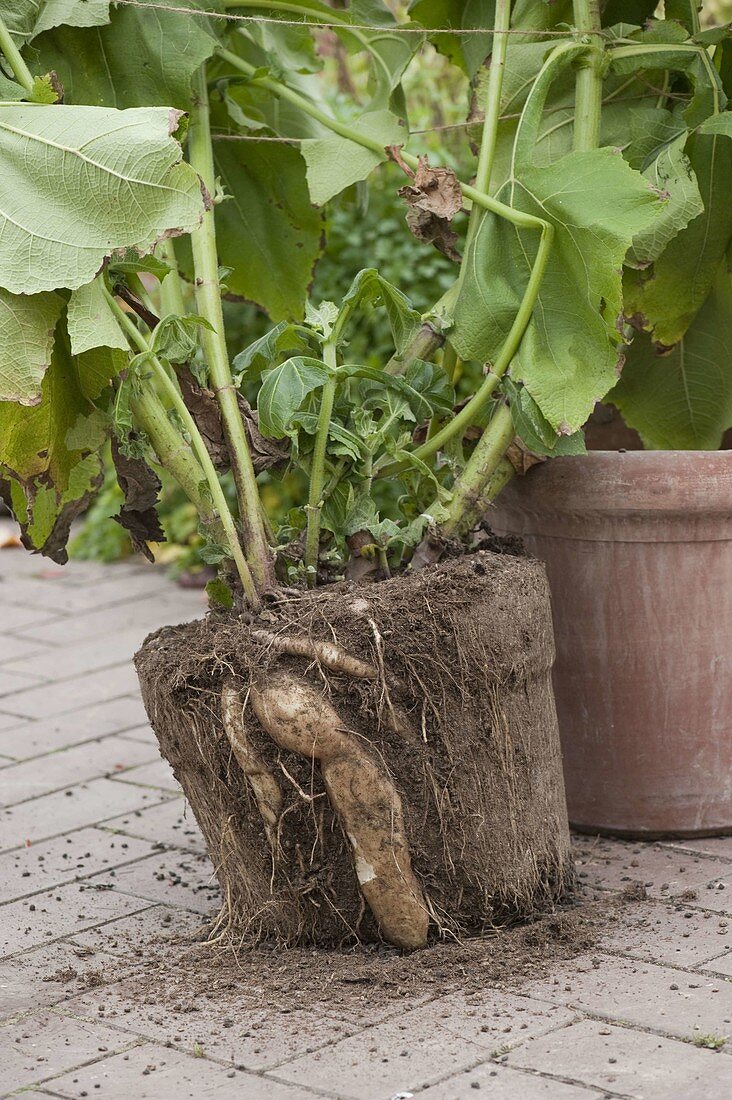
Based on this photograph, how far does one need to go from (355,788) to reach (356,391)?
27.7 inches

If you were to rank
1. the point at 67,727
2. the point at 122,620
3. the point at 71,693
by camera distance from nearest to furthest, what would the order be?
the point at 67,727, the point at 71,693, the point at 122,620

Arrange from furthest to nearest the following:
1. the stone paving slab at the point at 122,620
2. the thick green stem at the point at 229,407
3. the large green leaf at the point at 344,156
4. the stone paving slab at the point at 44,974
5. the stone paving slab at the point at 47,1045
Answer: the stone paving slab at the point at 122,620 < the large green leaf at the point at 344,156 < the thick green stem at the point at 229,407 < the stone paving slab at the point at 44,974 < the stone paving slab at the point at 47,1045

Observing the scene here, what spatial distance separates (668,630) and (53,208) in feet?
4.50

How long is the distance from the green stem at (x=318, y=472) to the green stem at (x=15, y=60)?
650 mm

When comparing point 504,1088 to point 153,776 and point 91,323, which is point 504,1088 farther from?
point 153,776

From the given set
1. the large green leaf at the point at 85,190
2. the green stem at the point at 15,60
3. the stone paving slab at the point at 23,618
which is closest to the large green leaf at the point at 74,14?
the green stem at the point at 15,60

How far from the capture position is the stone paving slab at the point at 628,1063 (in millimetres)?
1815

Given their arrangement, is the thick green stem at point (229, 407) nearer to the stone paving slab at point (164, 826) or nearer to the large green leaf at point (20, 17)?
the large green leaf at point (20, 17)

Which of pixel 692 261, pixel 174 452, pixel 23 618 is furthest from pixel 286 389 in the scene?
pixel 23 618

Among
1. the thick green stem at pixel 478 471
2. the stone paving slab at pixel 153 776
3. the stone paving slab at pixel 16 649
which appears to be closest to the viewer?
the thick green stem at pixel 478 471

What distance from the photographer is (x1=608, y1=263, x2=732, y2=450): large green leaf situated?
9.51ft

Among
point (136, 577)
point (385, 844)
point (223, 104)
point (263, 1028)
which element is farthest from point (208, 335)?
point (136, 577)

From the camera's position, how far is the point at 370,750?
2156mm

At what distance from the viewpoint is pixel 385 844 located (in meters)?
2.18
